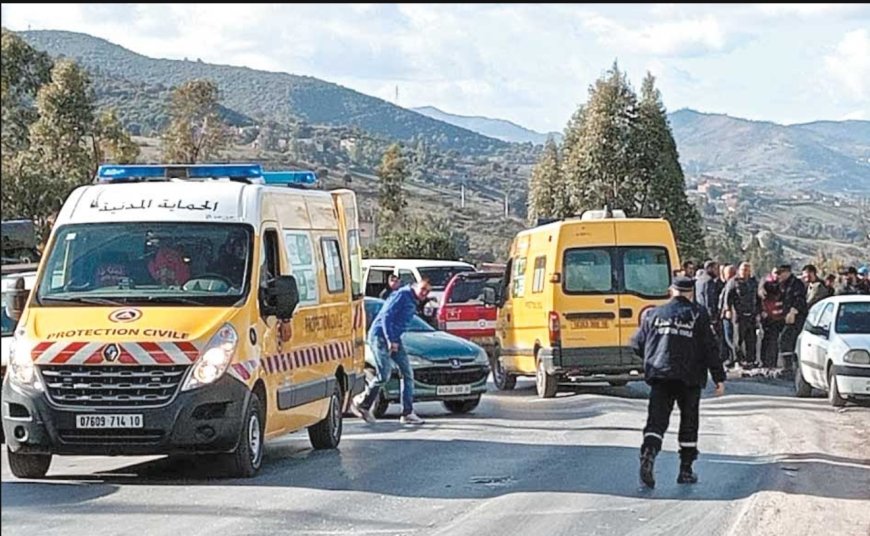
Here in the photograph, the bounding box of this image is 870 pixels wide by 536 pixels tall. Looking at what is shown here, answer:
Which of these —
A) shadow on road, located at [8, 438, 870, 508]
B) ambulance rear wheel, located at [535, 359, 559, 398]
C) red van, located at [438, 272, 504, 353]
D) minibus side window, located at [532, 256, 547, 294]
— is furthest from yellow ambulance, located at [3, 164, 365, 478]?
red van, located at [438, 272, 504, 353]

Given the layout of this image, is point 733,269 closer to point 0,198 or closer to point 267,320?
point 267,320

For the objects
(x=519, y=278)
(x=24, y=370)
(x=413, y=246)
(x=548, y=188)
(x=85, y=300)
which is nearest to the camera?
(x=24, y=370)

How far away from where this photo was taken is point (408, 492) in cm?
1157

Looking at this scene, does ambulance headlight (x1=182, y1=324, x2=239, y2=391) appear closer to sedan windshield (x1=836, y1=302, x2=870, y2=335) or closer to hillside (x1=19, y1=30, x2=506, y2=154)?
sedan windshield (x1=836, y1=302, x2=870, y2=335)

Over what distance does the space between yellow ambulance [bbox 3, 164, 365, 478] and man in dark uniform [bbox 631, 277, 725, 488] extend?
300cm

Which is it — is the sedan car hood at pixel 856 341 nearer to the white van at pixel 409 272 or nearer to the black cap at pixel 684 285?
the black cap at pixel 684 285

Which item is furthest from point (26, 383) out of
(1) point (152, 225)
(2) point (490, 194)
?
(2) point (490, 194)

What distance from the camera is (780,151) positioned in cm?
4478

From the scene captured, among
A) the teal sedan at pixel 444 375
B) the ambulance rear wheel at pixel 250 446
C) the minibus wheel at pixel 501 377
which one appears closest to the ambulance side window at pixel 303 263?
the ambulance rear wheel at pixel 250 446

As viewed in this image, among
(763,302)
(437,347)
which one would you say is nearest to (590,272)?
(437,347)

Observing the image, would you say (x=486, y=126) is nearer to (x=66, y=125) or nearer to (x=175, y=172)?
(x=66, y=125)

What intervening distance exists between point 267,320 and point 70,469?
2.24 m

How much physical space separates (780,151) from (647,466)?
34.5 meters

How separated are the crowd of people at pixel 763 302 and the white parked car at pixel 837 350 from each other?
2307 millimetres
